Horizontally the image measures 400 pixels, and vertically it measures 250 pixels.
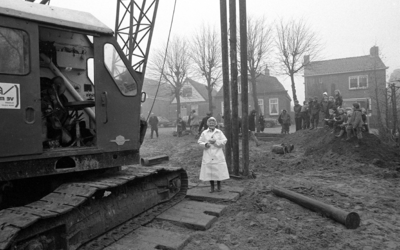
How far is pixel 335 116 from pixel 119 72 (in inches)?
423

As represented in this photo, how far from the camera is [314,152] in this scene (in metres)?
11.5

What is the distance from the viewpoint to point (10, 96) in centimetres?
348

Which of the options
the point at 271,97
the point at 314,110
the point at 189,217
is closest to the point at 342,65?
the point at 271,97

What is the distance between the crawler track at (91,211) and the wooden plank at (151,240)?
128mm

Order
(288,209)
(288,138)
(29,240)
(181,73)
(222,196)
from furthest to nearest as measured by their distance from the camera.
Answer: (181,73), (288,138), (222,196), (288,209), (29,240)

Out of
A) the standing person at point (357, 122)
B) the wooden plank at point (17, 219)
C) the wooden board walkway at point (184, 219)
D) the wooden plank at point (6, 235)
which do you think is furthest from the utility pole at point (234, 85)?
the wooden plank at point (6, 235)

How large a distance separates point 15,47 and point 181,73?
2734cm

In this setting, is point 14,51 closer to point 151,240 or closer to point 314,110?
point 151,240

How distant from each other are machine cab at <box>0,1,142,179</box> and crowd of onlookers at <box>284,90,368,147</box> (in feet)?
28.4

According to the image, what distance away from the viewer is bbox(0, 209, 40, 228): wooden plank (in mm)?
3014

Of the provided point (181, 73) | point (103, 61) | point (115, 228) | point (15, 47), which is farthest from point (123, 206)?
point (181, 73)

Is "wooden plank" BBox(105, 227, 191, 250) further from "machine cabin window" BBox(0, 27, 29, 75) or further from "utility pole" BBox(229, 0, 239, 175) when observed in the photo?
"utility pole" BBox(229, 0, 239, 175)

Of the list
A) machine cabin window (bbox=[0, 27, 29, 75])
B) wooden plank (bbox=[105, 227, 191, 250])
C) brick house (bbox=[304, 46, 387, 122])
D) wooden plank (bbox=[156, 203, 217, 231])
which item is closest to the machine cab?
machine cabin window (bbox=[0, 27, 29, 75])

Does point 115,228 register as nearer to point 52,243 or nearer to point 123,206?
point 123,206
